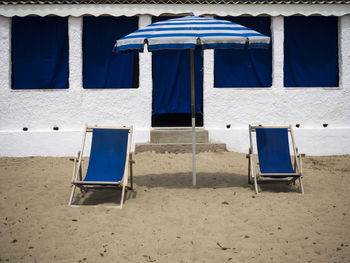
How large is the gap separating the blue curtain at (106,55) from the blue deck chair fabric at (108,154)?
3496 millimetres

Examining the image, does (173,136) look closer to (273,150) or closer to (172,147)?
(172,147)

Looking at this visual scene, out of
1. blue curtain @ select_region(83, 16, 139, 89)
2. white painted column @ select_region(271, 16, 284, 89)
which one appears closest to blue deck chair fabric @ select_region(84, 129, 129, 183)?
blue curtain @ select_region(83, 16, 139, 89)

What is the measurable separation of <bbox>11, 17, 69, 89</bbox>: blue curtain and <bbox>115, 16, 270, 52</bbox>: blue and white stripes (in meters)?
4.26

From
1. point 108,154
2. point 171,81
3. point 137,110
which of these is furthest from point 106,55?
point 108,154

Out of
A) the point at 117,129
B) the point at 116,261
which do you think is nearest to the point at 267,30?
the point at 117,129

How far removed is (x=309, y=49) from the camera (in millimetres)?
9484

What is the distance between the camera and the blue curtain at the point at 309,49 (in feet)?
31.1

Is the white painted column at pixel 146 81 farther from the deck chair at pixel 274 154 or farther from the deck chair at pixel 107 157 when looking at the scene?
the deck chair at pixel 274 154

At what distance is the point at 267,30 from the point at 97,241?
23.8ft

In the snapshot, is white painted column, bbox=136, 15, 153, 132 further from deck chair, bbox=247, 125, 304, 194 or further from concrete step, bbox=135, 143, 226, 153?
deck chair, bbox=247, 125, 304, 194

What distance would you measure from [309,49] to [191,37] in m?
5.37

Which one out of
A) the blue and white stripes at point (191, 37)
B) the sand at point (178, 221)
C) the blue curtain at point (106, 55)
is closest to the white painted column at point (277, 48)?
the sand at point (178, 221)

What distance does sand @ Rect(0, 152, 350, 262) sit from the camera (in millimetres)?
3752

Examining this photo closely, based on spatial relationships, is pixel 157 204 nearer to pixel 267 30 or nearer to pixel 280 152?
pixel 280 152
